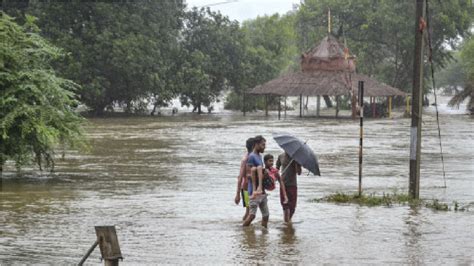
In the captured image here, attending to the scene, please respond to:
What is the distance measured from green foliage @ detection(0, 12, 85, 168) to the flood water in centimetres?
99

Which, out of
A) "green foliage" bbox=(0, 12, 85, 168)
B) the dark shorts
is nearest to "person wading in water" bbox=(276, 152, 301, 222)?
the dark shorts

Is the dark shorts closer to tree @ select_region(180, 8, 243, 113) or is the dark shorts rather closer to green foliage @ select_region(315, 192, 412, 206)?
green foliage @ select_region(315, 192, 412, 206)

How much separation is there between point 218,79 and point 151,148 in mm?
39613

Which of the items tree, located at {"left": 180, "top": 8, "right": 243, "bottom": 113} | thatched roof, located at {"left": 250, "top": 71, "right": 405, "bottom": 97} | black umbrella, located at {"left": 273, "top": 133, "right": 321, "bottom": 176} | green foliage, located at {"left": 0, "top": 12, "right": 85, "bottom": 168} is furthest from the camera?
tree, located at {"left": 180, "top": 8, "right": 243, "bottom": 113}

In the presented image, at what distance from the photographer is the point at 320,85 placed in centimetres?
6375

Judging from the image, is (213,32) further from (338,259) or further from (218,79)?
(338,259)

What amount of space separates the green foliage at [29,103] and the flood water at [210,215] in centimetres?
99

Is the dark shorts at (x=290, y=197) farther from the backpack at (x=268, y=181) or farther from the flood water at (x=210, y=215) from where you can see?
the backpack at (x=268, y=181)

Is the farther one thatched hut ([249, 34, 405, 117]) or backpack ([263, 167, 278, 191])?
thatched hut ([249, 34, 405, 117])

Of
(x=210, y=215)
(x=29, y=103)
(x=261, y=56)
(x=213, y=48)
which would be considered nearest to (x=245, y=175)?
(x=210, y=215)

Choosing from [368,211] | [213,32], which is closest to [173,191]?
[368,211]

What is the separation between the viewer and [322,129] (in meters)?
49.1

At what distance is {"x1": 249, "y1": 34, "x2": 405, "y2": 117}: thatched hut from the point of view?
63375 millimetres

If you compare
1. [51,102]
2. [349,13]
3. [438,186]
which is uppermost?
[349,13]
